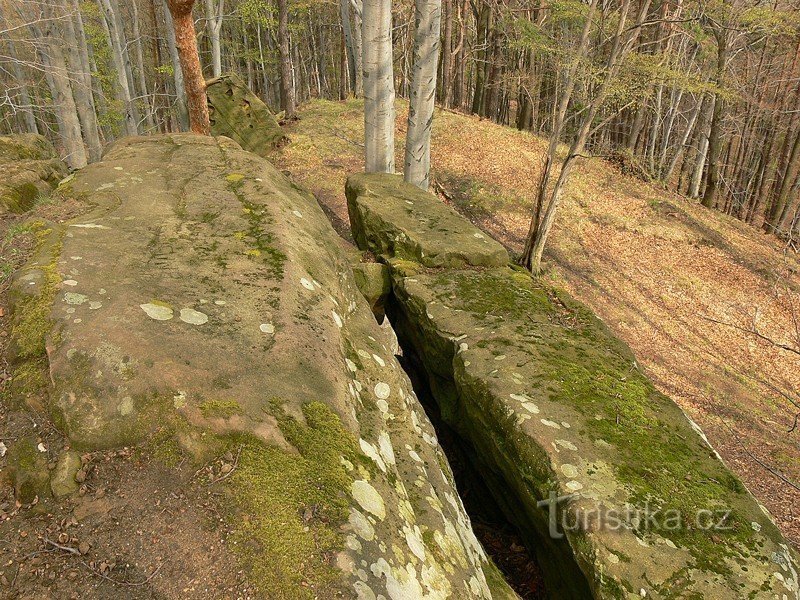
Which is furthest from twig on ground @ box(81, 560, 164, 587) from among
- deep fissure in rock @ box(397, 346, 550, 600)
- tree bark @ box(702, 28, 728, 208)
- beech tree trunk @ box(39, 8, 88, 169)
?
tree bark @ box(702, 28, 728, 208)

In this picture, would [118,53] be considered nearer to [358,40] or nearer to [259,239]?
[358,40]

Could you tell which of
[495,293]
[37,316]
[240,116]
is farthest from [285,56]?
[37,316]

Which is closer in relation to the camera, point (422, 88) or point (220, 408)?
point (220, 408)

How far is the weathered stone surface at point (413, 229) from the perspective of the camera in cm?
665

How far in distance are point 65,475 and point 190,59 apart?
27.0 feet

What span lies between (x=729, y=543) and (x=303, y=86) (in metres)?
45.0

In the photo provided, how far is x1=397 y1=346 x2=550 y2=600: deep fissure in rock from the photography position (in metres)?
4.32

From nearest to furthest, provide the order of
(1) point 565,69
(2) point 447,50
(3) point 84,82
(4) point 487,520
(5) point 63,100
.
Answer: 1. (4) point 487,520
2. (1) point 565,69
3. (5) point 63,100
4. (3) point 84,82
5. (2) point 447,50

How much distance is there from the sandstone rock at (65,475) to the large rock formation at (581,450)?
122 inches

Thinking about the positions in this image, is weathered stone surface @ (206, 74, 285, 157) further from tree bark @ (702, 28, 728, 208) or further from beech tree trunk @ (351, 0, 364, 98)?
tree bark @ (702, 28, 728, 208)

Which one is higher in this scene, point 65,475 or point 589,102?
point 589,102

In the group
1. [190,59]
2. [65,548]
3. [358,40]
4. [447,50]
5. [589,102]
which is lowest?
[65,548]

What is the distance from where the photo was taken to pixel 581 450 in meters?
3.85

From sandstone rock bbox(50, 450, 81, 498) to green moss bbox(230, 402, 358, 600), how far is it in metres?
0.67
